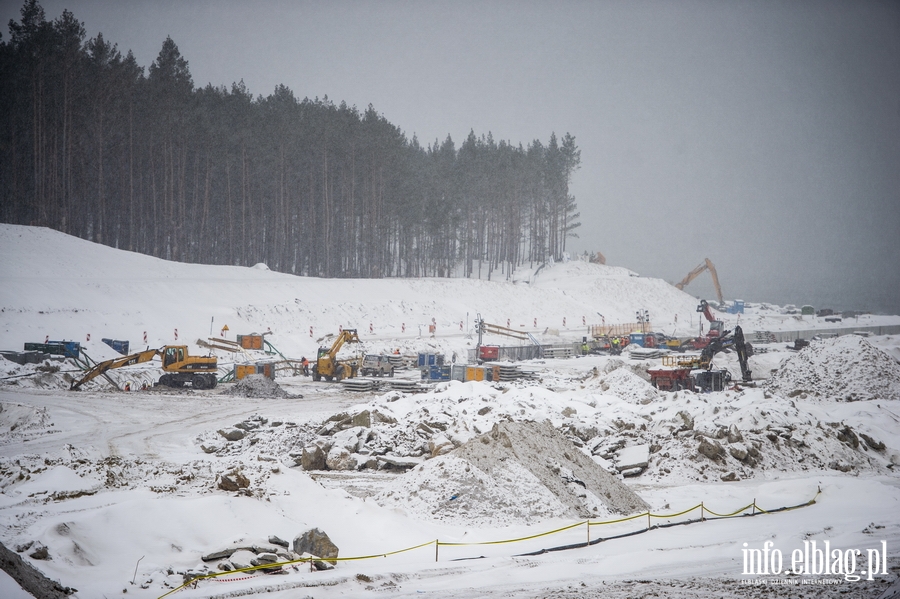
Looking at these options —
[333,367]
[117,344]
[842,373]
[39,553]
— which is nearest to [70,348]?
[117,344]

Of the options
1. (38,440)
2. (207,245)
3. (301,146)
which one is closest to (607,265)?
(301,146)

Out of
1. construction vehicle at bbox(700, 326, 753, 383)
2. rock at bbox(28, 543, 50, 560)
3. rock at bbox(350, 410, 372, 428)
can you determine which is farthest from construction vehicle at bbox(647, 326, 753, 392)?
rock at bbox(28, 543, 50, 560)

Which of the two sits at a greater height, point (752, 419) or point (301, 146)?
point (301, 146)

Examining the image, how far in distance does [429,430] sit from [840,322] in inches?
2459

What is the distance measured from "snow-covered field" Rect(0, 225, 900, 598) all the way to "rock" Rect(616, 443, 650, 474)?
56 millimetres

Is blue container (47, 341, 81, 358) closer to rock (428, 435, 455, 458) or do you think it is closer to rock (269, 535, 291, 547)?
rock (428, 435, 455, 458)

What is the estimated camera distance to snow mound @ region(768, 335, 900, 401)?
2458cm

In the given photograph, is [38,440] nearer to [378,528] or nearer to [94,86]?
[378,528]

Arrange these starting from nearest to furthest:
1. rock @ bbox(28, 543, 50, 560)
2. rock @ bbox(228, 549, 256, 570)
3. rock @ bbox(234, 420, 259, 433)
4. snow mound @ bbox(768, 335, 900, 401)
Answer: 1. rock @ bbox(28, 543, 50, 560)
2. rock @ bbox(228, 549, 256, 570)
3. rock @ bbox(234, 420, 259, 433)
4. snow mound @ bbox(768, 335, 900, 401)

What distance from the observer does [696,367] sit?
31031mm

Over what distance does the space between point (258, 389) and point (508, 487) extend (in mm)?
19376

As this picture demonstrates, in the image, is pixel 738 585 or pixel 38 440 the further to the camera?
pixel 38 440

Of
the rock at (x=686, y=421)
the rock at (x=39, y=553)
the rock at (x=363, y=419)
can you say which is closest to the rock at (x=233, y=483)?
the rock at (x=39, y=553)

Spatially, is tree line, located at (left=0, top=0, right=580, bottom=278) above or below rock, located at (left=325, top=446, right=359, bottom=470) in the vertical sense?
above
